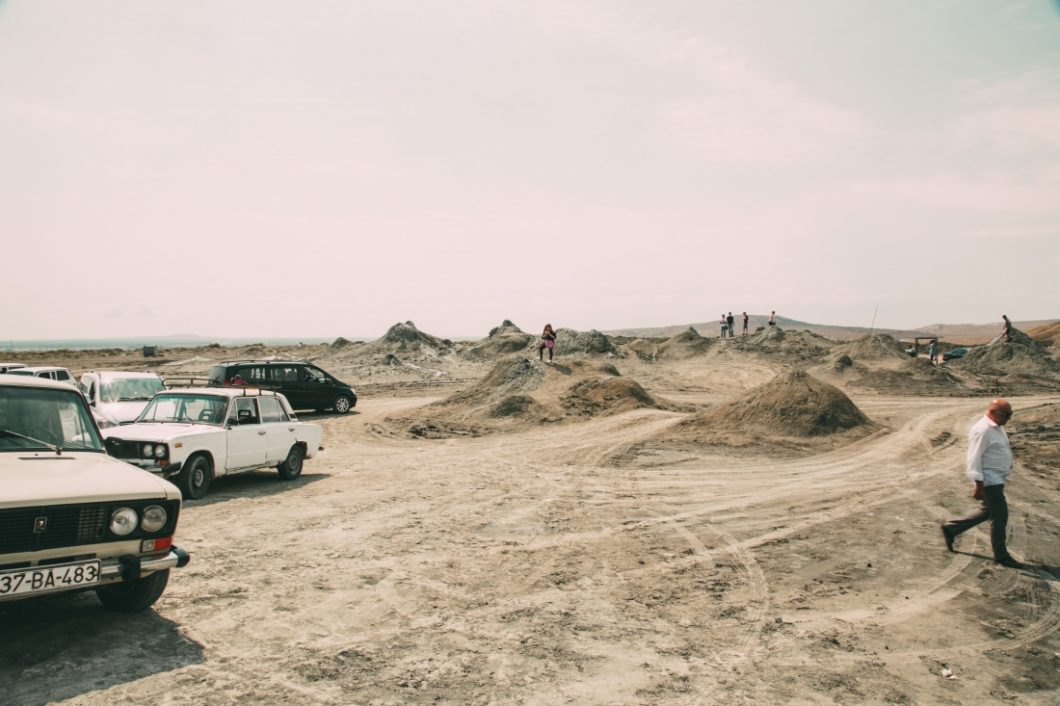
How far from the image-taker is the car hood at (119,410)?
1459 centimetres

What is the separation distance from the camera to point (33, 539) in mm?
5141

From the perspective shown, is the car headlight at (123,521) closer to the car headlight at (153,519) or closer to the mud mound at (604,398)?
the car headlight at (153,519)

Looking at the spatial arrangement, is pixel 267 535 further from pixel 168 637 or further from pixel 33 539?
pixel 33 539

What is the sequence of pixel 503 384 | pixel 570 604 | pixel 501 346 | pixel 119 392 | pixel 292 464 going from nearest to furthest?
pixel 570 604
pixel 292 464
pixel 119 392
pixel 503 384
pixel 501 346

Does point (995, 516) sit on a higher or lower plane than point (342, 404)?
Result: higher

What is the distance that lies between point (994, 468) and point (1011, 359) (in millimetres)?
39369

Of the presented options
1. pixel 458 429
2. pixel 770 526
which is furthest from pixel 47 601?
pixel 458 429

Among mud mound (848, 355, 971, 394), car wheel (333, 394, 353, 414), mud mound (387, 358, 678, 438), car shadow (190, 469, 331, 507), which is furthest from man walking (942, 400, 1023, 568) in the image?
mud mound (848, 355, 971, 394)

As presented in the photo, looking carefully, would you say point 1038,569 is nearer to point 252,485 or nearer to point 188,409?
point 252,485

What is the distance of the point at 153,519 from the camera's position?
5828 millimetres

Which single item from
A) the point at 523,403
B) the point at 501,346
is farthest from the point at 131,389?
the point at 501,346

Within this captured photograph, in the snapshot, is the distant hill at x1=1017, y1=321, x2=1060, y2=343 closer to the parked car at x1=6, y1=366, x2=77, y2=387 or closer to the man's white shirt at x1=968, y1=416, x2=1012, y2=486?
the man's white shirt at x1=968, y1=416, x2=1012, y2=486

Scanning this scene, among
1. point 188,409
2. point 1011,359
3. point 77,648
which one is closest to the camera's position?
point 77,648

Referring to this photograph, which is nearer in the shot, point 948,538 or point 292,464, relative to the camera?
point 948,538
